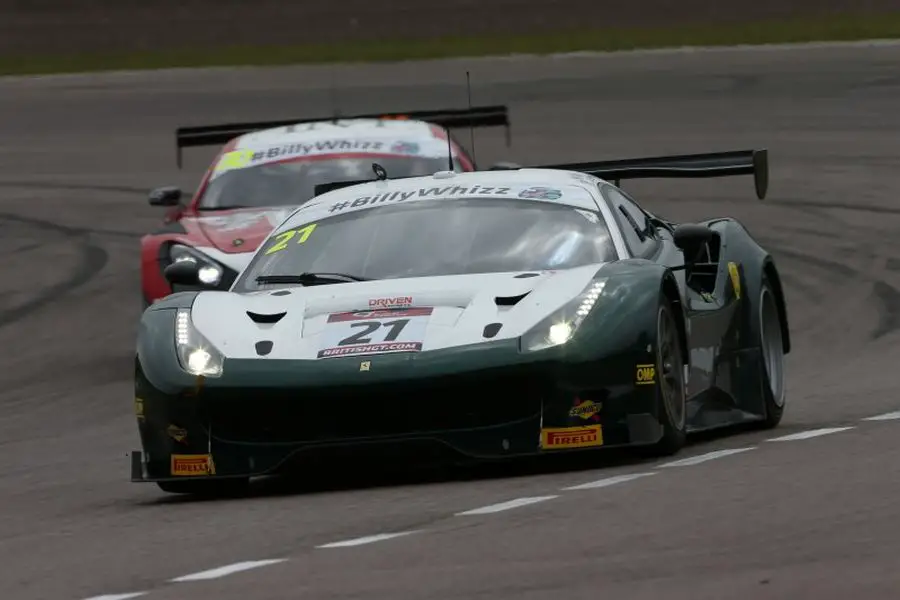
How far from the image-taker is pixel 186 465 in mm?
7934

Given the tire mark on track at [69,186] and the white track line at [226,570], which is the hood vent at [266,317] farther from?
the tire mark on track at [69,186]

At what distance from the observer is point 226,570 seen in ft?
20.1

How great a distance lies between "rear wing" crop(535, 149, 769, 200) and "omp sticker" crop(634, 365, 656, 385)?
241cm

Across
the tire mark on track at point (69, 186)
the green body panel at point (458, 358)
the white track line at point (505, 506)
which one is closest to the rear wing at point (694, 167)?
the green body panel at point (458, 358)

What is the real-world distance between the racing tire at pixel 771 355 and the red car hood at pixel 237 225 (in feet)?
10.5

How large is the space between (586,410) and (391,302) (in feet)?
2.78

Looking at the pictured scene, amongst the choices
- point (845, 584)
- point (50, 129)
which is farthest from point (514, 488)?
point (50, 129)

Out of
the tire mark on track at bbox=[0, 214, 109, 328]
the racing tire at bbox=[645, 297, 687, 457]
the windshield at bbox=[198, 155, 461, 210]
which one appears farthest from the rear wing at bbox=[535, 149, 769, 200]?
the tire mark on track at bbox=[0, 214, 109, 328]

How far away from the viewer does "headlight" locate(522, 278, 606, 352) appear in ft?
25.3

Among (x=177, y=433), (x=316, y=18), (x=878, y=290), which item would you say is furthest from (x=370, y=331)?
(x=316, y=18)

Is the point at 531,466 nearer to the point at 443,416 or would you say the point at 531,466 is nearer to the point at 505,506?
the point at 443,416

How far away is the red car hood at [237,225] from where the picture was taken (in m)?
12.6

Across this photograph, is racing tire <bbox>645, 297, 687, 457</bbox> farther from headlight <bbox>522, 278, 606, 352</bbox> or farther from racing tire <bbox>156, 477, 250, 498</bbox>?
racing tire <bbox>156, 477, 250, 498</bbox>

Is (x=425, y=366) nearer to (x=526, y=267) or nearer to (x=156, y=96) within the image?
(x=526, y=267)
